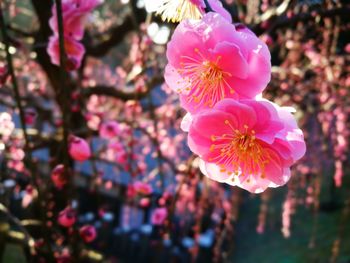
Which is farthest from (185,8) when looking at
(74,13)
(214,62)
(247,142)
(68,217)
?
(68,217)

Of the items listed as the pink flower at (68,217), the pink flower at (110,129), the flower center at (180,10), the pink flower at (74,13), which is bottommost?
the pink flower at (110,129)

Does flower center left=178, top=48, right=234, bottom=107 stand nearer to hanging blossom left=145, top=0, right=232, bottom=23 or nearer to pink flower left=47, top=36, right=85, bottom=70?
hanging blossom left=145, top=0, right=232, bottom=23

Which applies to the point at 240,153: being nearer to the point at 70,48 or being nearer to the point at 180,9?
the point at 180,9

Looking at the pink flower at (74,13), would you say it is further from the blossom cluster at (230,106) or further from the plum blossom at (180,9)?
the blossom cluster at (230,106)

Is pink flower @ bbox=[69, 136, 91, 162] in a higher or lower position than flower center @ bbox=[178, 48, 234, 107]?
lower

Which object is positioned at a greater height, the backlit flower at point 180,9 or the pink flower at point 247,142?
the backlit flower at point 180,9

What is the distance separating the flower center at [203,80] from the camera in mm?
742

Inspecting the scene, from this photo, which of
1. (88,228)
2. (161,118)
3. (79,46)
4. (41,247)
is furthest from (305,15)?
(161,118)

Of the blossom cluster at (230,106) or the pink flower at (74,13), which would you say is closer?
the blossom cluster at (230,106)

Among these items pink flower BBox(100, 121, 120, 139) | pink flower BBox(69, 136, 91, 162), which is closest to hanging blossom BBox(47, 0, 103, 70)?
pink flower BBox(69, 136, 91, 162)

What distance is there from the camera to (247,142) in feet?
2.49

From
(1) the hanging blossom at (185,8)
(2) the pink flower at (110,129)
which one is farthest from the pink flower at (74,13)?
(2) the pink flower at (110,129)

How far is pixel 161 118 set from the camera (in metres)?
3.32

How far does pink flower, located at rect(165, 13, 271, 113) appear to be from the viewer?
2.28ft
